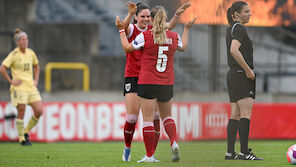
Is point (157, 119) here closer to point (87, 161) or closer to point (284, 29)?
point (87, 161)

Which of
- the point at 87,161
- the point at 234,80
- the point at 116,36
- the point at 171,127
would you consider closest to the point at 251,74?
the point at 234,80

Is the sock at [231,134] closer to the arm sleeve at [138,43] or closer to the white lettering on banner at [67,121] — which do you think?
the arm sleeve at [138,43]

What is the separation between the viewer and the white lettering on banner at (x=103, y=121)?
13305 millimetres

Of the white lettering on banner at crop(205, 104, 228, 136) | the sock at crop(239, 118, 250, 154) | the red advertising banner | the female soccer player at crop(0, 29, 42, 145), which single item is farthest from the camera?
the red advertising banner

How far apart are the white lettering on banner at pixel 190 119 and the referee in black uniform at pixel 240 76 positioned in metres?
5.72

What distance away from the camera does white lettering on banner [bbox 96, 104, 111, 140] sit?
43.7ft

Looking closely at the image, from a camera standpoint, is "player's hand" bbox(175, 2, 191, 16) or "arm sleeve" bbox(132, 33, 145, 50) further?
"player's hand" bbox(175, 2, 191, 16)

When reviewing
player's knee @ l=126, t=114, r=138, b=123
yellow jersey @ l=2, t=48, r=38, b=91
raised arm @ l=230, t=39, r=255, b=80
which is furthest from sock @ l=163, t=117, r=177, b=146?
yellow jersey @ l=2, t=48, r=38, b=91

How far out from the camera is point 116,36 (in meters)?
19.3

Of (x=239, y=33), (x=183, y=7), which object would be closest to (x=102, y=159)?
(x=183, y=7)

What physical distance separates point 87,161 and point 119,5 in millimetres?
12618

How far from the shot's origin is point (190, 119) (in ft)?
45.4

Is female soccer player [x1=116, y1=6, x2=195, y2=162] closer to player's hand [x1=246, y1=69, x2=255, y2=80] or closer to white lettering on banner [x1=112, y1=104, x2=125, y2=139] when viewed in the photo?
player's hand [x1=246, y1=69, x2=255, y2=80]

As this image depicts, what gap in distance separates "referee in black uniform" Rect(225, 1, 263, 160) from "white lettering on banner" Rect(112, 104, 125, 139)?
5.61 m
